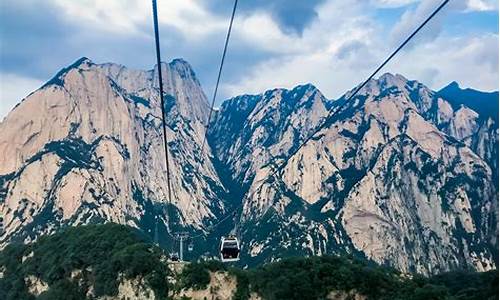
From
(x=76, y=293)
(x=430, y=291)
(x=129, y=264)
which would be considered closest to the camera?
(x=430, y=291)

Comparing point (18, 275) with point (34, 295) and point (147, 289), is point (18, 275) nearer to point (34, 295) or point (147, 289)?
point (34, 295)

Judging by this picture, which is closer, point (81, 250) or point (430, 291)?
point (430, 291)

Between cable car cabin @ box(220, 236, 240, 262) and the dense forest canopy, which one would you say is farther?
the dense forest canopy

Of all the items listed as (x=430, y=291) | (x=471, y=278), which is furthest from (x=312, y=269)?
(x=471, y=278)

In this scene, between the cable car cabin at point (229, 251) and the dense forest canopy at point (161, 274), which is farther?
the dense forest canopy at point (161, 274)

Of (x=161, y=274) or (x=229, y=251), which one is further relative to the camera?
(x=161, y=274)

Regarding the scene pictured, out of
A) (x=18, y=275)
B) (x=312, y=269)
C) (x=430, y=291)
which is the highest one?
(x=18, y=275)

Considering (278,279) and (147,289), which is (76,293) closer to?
(147,289)

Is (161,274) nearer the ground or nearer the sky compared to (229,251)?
nearer the sky

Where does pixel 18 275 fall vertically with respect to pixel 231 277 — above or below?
above

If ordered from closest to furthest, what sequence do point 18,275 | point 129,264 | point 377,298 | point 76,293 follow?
point 377,298
point 129,264
point 76,293
point 18,275
